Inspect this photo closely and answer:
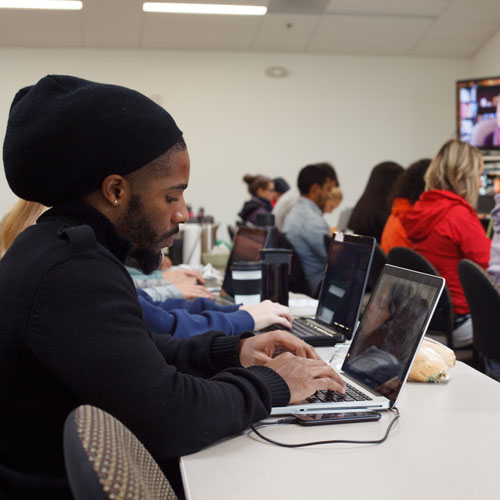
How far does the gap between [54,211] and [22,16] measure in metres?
6.24

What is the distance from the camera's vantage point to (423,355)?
4.16 feet

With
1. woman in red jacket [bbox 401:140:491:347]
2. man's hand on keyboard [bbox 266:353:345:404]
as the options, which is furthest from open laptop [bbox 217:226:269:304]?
man's hand on keyboard [bbox 266:353:345:404]

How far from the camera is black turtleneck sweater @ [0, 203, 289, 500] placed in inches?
31.9

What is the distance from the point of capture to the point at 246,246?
2.56m

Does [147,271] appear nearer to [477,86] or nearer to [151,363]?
[151,363]

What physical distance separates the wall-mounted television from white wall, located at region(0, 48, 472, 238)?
2.17 meters

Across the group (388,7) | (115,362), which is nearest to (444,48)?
(388,7)

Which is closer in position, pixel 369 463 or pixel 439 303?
pixel 369 463

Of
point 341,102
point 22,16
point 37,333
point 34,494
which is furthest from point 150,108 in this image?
point 341,102

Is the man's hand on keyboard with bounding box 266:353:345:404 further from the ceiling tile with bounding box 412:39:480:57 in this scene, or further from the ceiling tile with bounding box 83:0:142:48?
the ceiling tile with bounding box 412:39:480:57

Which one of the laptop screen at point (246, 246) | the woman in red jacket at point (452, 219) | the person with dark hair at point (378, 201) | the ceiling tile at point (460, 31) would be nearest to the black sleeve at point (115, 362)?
the laptop screen at point (246, 246)

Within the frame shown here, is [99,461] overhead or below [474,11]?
below

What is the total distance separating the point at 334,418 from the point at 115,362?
1.33 ft

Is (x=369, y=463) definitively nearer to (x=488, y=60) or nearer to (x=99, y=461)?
(x=99, y=461)
